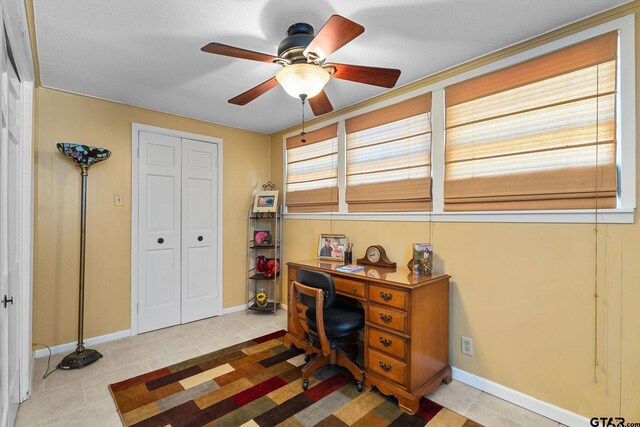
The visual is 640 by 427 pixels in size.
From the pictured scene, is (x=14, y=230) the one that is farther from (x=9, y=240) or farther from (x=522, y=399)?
(x=522, y=399)

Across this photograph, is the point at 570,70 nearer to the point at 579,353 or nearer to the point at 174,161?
the point at 579,353

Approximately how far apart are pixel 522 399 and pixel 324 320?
4.63ft

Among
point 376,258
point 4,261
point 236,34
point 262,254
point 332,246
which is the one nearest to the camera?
point 4,261

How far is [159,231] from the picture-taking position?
3.42 metres

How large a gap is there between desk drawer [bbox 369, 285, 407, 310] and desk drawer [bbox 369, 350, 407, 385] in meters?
0.38

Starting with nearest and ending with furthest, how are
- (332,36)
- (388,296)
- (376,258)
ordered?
(332,36) < (388,296) < (376,258)

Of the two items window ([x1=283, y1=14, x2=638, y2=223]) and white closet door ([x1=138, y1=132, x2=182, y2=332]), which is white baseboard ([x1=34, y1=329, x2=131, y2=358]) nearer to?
white closet door ([x1=138, y1=132, x2=182, y2=332])

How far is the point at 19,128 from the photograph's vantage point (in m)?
2.07

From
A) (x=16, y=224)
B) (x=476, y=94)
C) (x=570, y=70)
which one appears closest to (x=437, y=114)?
(x=476, y=94)

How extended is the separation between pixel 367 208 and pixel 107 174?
2644 millimetres

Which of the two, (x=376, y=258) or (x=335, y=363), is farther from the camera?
(x=376, y=258)

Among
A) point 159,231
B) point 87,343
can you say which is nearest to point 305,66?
point 159,231

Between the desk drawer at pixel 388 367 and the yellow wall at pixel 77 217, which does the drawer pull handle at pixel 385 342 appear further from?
the yellow wall at pixel 77 217

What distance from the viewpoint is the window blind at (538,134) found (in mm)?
1774
